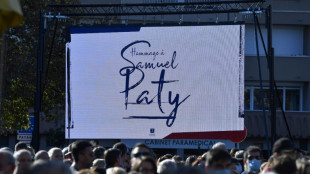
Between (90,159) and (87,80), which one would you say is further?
(87,80)

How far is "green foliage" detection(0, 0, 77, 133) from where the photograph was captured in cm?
2245

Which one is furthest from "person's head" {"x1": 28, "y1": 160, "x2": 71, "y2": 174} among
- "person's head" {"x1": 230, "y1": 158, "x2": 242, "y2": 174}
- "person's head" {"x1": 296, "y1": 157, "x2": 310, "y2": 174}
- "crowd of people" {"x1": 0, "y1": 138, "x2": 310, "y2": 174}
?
"person's head" {"x1": 230, "y1": 158, "x2": 242, "y2": 174}

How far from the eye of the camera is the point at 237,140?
55.1 feet

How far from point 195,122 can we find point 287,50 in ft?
50.0

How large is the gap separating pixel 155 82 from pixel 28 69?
6.82 metres

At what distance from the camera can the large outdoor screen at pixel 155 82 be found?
659 inches

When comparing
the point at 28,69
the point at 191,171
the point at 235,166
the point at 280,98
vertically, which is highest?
the point at 28,69

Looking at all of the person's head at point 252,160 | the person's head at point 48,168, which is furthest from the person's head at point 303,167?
the person's head at point 48,168

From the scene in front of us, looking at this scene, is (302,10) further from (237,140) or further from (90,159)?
(90,159)

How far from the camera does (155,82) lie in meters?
17.0

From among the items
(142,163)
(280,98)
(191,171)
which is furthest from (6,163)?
(280,98)

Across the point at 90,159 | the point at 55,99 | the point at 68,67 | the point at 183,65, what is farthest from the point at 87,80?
the point at 90,159

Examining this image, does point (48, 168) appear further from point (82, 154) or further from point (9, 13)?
point (82, 154)

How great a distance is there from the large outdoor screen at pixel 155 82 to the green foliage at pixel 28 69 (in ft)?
17.4
